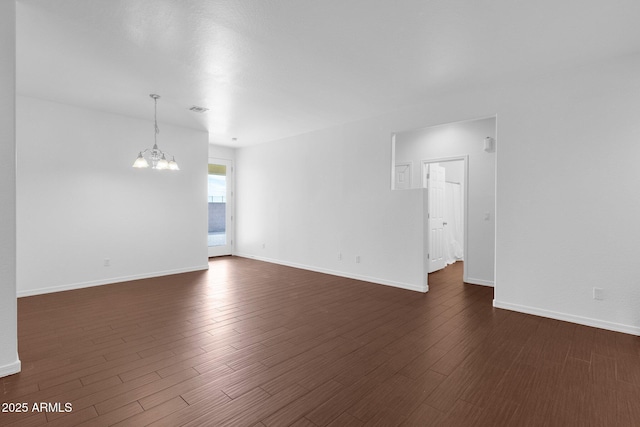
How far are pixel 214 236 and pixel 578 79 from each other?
7.80 metres

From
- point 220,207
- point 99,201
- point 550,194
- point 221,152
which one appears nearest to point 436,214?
point 550,194

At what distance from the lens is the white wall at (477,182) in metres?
5.41

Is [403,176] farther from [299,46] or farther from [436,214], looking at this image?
[299,46]

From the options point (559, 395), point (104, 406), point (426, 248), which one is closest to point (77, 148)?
point (104, 406)

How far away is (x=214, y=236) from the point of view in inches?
327

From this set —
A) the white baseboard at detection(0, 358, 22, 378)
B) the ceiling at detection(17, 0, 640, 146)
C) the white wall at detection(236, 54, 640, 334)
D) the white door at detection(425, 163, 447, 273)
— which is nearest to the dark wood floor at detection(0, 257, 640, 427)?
the white baseboard at detection(0, 358, 22, 378)

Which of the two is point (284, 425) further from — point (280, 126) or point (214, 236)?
point (214, 236)

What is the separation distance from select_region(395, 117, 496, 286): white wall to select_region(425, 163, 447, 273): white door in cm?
54

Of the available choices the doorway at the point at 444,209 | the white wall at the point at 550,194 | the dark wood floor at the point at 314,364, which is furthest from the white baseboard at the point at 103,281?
the doorway at the point at 444,209

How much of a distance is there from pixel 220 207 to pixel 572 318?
294 inches

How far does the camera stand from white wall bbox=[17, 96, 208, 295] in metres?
4.60

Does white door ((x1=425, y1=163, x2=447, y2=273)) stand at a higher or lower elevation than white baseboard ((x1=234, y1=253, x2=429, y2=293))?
higher

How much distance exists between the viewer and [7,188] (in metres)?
2.44

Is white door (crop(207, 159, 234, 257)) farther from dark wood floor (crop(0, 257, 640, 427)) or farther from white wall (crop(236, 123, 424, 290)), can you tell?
dark wood floor (crop(0, 257, 640, 427))
